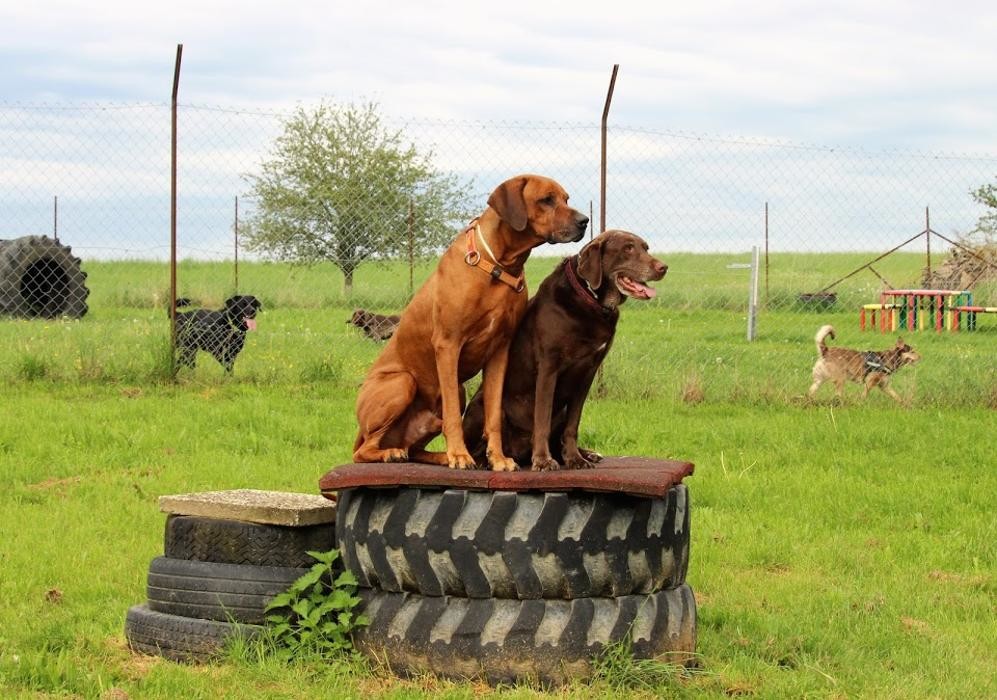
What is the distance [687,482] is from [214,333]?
18.1ft

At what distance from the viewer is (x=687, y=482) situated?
318 inches

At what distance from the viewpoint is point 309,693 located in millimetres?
4266

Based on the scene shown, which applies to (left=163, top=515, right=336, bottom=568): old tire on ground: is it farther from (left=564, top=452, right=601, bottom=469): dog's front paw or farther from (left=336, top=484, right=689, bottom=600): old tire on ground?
(left=564, top=452, right=601, bottom=469): dog's front paw

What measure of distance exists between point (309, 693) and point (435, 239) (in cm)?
974

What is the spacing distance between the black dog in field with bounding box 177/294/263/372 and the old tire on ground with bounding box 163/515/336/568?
21.4 feet

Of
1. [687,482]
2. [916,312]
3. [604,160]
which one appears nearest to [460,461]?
[687,482]

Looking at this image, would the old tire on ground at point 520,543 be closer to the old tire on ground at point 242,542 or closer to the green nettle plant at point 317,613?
the green nettle plant at point 317,613

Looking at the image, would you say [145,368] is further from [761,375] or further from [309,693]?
[309,693]

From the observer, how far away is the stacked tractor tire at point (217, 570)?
4.79 meters

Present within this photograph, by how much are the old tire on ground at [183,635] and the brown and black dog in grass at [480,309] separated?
964 millimetres

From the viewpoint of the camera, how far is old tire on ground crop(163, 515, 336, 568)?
4953 mm

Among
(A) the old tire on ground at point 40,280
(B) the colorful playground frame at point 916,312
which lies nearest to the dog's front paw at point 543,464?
(A) the old tire on ground at point 40,280

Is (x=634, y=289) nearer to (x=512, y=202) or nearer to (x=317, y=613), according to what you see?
(x=512, y=202)

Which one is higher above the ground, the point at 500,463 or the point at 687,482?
the point at 500,463
